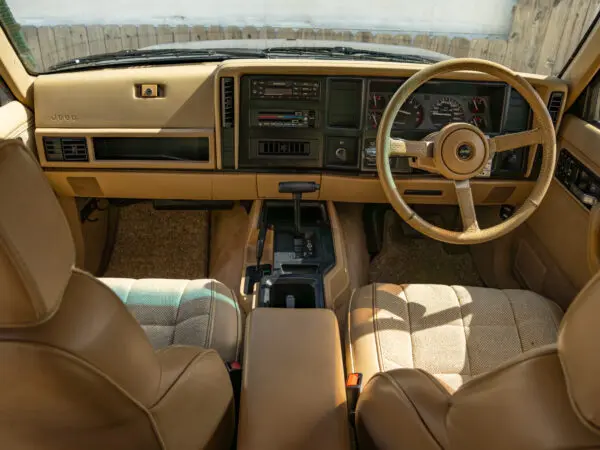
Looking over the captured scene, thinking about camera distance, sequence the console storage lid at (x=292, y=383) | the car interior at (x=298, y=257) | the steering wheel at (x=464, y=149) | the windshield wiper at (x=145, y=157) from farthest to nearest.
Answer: the windshield wiper at (x=145, y=157) < the steering wheel at (x=464, y=149) < the console storage lid at (x=292, y=383) < the car interior at (x=298, y=257)

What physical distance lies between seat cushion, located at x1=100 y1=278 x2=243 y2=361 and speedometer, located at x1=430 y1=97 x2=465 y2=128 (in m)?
1.22

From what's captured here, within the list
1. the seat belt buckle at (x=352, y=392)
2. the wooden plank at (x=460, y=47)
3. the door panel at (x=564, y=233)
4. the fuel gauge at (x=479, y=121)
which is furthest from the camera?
the wooden plank at (x=460, y=47)

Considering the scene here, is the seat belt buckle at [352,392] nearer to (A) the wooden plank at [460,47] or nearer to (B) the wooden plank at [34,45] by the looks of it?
(A) the wooden plank at [460,47]

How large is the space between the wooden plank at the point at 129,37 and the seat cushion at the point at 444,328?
1633 millimetres

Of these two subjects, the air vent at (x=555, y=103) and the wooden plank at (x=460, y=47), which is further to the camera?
the wooden plank at (x=460, y=47)

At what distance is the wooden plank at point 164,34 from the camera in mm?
2771

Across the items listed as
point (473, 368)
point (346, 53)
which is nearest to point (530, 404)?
point (473, 368)

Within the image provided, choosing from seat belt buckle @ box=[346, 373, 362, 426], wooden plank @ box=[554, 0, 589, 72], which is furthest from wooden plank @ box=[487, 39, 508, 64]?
seat belt buckle @ box=[346, 373, 362, 426]

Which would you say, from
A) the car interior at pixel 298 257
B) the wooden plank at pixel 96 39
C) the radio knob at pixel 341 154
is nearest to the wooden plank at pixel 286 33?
the car interior at pixel 298 257

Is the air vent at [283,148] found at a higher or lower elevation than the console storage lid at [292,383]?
higher

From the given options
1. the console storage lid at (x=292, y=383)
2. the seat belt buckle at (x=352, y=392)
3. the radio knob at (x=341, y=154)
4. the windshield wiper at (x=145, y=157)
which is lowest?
the seat belt buckle at (x=352, y=392)

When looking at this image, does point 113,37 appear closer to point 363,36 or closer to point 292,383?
point 363,36

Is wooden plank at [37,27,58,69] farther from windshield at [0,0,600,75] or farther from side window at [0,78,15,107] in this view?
side window at [0,78,15,107]

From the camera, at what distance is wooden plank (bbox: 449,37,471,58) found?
275 cm
